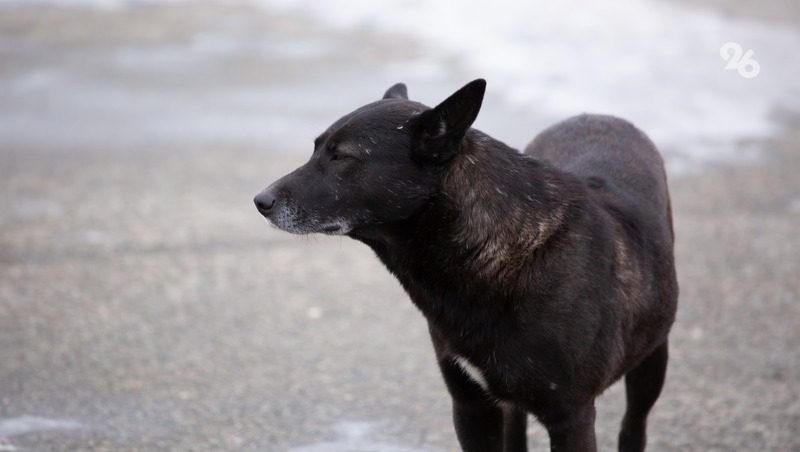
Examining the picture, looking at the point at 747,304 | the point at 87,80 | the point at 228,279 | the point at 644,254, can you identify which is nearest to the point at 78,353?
the point at 228,279

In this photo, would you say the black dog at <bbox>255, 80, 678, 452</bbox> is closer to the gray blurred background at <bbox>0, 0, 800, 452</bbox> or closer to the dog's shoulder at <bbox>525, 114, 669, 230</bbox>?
the dog's shoulder at <bbox>525, 114, 669, 230</bbox>

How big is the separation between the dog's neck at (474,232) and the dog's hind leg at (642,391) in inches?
51.7

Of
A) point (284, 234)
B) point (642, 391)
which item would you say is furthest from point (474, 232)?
point (284, 234)

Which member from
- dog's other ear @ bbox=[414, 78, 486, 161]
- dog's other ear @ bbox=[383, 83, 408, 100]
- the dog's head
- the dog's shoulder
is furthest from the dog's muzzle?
the dog's shoulder

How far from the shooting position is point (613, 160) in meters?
4.85

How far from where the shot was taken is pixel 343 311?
8.05m

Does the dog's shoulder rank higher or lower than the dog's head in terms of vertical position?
lower


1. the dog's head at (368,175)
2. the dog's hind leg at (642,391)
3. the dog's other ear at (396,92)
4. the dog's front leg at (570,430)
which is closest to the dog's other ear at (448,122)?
the dog's head at (368,175)

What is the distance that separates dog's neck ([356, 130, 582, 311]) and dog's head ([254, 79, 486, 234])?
0.22ft

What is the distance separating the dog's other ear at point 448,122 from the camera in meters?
3.80

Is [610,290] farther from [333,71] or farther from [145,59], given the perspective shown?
[145,59]

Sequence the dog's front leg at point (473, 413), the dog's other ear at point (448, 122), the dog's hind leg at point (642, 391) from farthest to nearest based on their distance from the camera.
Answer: the dog's hind leg at point (642, 391) < the dog's front leg at point (473, 413) < the dog's other ear at point (448, 122)

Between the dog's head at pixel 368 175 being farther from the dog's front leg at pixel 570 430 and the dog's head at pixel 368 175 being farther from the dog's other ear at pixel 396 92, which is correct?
the dog's front leg at pixel 570 430

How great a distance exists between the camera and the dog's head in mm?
3939
